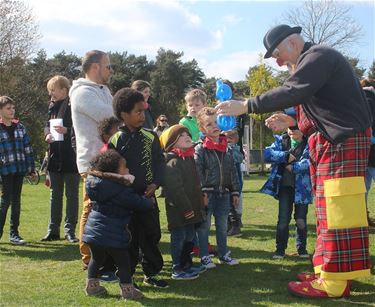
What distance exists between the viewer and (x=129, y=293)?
4.12 m

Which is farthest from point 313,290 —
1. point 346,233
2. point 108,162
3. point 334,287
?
point 108,162

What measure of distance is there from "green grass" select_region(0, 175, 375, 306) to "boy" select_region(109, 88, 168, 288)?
0.33 metres

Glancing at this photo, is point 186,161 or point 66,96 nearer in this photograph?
point 186,161

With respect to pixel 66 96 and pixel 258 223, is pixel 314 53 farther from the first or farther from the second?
pixel 258 223

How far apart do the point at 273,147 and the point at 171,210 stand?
5.00ft

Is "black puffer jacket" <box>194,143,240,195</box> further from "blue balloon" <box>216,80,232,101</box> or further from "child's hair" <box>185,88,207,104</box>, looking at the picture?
"blue balloon" <box>216,80,232,101</box>

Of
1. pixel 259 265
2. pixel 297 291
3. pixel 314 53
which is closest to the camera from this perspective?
pixel 314 53

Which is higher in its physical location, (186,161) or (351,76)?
(351,76)

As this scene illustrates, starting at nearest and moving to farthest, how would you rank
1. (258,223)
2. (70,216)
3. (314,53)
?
(314,53) < (70,216) < (258,223)

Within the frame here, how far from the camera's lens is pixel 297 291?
4117mm

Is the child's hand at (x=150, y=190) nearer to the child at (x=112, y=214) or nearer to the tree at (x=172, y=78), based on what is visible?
the child at (x=112, y=214)

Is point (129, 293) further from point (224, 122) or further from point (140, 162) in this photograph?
point (224, 122)

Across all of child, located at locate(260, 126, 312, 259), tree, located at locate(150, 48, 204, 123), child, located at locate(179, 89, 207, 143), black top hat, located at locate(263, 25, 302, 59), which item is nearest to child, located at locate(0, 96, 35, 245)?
child, located at locate(179, 89, 207, 143)

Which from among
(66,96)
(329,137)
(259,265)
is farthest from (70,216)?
(329,137)
